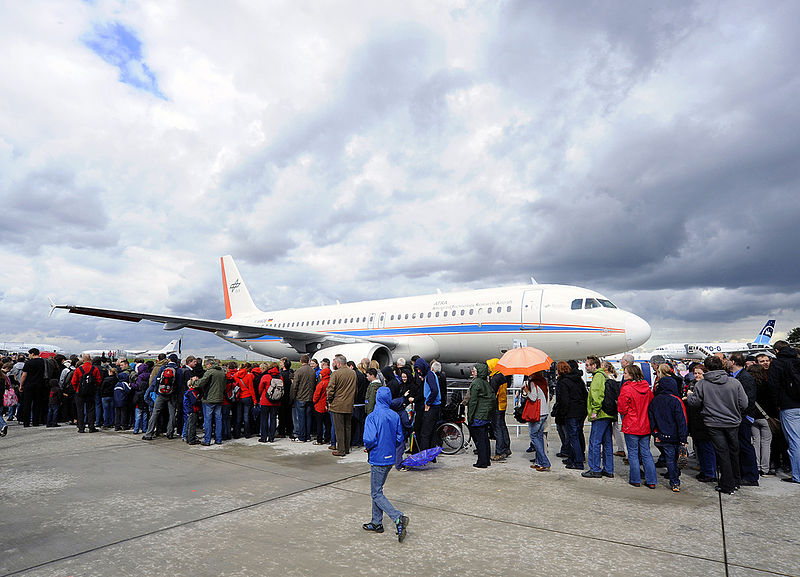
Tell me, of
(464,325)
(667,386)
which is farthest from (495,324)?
(667,386)

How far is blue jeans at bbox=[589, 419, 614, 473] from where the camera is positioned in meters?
7.70

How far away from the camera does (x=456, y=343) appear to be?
17.8 m

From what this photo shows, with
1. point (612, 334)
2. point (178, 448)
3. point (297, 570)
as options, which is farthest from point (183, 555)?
point (612, 334)

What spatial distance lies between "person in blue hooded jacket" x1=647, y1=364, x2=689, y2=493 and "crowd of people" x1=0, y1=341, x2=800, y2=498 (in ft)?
0.05

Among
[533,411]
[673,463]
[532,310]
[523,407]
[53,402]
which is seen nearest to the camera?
[673,463]

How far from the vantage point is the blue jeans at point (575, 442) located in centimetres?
823

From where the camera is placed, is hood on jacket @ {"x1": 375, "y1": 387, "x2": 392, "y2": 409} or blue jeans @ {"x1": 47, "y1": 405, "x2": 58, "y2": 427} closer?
hood on jacket @ {"x1": 375, "y1": 387, "x2": 392, "y2": 409}

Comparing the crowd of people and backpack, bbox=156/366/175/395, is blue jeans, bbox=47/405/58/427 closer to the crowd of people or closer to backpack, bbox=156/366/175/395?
the crowd of people

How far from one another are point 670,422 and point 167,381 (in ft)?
32.5

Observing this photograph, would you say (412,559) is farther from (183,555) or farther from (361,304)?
(361,304)

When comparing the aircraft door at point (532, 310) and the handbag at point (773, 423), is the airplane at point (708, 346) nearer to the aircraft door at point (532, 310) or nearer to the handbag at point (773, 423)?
the aircraft door at point (532, 310)

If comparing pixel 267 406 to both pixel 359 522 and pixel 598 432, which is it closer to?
pixel 359 522

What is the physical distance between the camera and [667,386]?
7.21 metres

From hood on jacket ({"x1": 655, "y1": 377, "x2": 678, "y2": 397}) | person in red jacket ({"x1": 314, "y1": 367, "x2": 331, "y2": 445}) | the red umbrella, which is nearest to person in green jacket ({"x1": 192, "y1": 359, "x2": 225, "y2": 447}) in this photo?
person in red jacket ({"x1": 314, "y1": 367, "x2": 331, "y2": 445})
